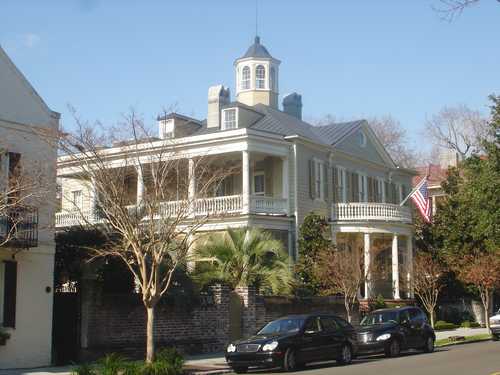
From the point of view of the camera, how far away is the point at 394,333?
23.1 metres

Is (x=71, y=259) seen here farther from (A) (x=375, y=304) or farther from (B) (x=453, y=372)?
(A) (x=375, y=304)

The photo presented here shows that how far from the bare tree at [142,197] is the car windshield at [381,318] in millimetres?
6599

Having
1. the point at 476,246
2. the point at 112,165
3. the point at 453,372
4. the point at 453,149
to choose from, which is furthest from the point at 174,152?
the point at 453,149

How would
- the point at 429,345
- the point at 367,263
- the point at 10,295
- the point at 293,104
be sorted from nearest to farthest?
the point at 10,295 → the point at 429,345 → the point at 367,263 → the point at 293,104

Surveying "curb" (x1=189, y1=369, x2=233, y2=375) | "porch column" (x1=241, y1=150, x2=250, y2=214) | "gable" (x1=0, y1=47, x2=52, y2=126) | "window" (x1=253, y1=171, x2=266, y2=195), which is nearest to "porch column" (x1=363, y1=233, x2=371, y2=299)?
"window" (x1=253, y1=171, x2=266, y2=195)

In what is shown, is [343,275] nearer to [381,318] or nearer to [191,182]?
[381,318]

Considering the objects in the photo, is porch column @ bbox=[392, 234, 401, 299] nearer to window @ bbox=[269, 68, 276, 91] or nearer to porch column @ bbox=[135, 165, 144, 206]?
window @ bbox=[269, 68, 276, 91]

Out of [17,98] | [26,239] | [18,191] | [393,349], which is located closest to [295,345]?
[393,349]

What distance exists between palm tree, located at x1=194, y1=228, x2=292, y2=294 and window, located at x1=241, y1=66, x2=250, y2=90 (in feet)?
57.8

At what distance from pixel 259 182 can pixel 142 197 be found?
1679cm

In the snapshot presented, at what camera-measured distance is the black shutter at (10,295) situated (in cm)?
2031

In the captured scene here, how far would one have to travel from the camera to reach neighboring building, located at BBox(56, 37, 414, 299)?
33.8 metres

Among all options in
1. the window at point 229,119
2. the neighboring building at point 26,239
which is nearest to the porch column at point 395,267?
the window at point 229,119

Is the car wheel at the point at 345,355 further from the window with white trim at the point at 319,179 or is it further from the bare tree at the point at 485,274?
the window with white trim at the point at 319,179
